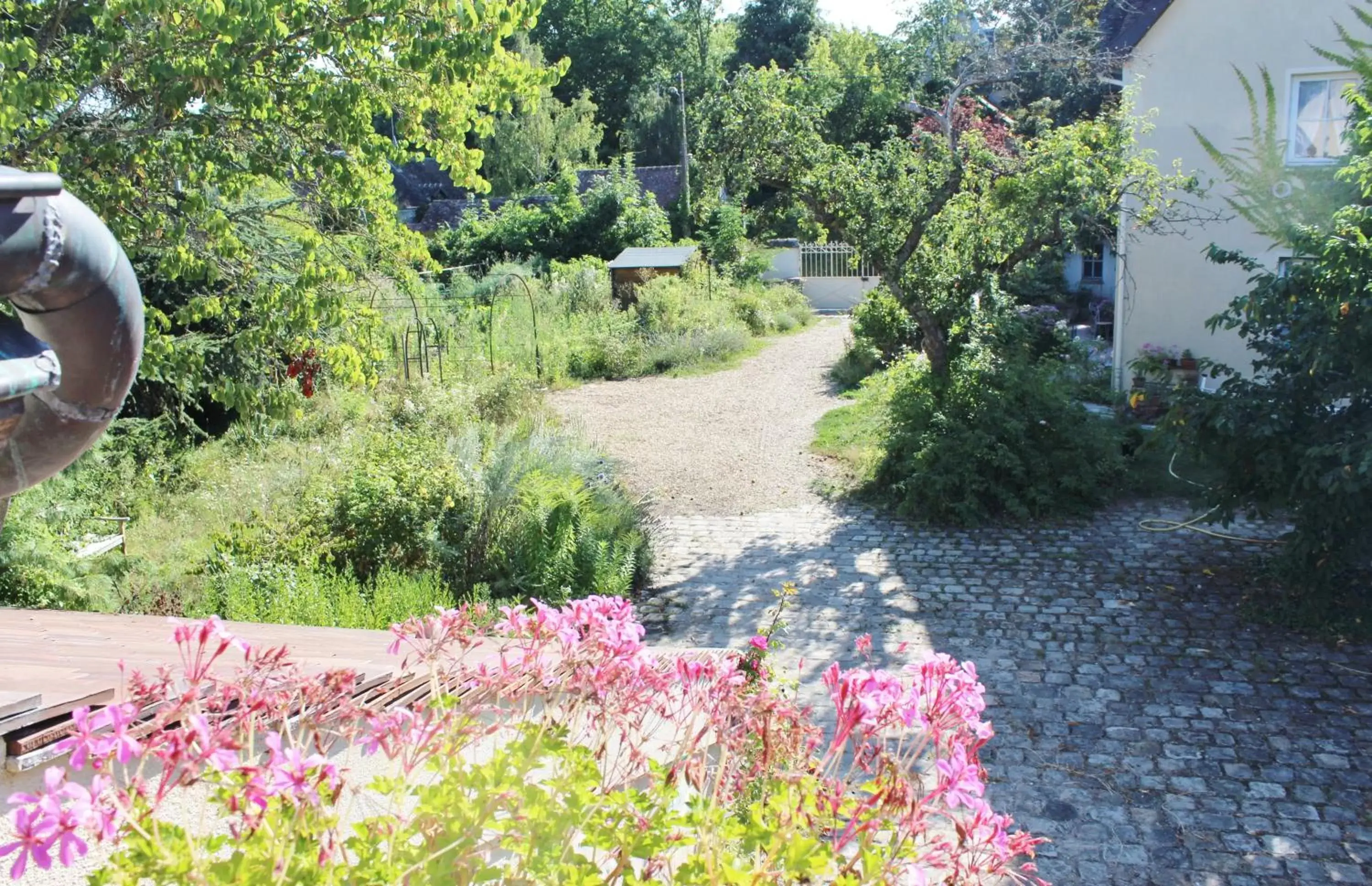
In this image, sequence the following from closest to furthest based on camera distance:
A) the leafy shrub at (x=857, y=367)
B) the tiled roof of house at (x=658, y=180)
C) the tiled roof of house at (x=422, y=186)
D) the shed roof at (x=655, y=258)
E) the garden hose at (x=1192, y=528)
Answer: the garden hose at (x=1192, y=528)
the leafy shrub at (x=857, y=367)
the shed roof at (x=655, y=258)
the tiled roof of house at (x=658, y=180)
the tiled roof of house at (x=422, y=186)

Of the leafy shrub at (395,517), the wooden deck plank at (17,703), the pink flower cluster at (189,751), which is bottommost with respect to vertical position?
the leafy shrub at (395,517)

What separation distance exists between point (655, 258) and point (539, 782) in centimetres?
2224

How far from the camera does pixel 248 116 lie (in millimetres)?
7512

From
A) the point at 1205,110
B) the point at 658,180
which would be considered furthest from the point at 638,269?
the point at 658,180

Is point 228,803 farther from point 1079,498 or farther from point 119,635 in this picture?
point 1079,498

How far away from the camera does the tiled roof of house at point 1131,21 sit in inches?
496

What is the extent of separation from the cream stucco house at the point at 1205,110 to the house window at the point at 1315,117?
0.04ft

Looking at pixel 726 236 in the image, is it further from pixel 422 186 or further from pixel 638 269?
pixel 422 186

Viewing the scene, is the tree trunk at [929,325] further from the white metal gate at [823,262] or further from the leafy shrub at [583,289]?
the white metal gate at [823,262]

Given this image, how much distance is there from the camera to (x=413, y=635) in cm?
237

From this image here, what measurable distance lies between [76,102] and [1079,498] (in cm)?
884

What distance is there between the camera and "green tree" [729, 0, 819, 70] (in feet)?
144

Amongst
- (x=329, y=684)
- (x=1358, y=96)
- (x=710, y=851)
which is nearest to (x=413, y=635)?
(x=329, y=684)

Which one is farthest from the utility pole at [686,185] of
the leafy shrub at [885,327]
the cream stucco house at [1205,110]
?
the cream stucco house at [1205,110]
